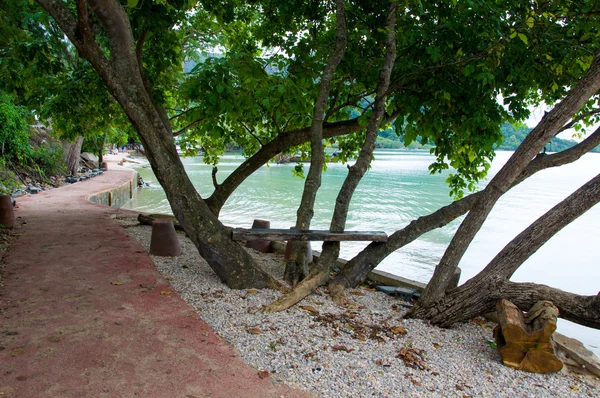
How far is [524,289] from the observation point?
419cm

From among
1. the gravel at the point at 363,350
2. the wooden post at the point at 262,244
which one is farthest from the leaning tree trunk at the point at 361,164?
the wooden post at the point at 262,244

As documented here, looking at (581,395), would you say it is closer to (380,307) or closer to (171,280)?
(380,307)

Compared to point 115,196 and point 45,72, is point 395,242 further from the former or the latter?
point 115,196

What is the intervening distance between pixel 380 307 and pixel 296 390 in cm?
216

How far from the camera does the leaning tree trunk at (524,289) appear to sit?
157 inches

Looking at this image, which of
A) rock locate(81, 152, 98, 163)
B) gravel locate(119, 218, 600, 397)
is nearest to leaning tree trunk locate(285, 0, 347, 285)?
gravel locate(119, 218, 600, 397)

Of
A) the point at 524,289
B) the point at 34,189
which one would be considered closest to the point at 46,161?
the point at 34,189

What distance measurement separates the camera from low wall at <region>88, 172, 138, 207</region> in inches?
614

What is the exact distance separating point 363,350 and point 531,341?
1.41 metres

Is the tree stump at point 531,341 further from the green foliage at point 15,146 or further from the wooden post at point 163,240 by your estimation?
the green foliage at point 15,146

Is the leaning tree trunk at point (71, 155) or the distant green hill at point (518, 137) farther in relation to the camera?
the leaning tree trunk at point (71, 155)

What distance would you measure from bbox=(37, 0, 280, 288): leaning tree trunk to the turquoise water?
555 centimetres

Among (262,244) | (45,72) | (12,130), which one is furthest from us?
(12,130)

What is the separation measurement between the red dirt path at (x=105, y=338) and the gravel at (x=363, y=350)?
22 centimetres
